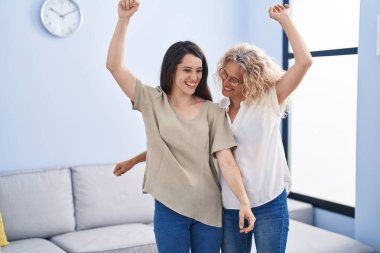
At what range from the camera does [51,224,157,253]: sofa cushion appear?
3.09 meters

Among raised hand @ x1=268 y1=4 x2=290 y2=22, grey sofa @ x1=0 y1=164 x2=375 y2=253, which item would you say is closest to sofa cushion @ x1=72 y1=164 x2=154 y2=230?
grey sofa @ x1=0 y1=164 x2=375 y2=253

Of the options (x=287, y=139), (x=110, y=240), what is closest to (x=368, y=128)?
(x=287, y=139)

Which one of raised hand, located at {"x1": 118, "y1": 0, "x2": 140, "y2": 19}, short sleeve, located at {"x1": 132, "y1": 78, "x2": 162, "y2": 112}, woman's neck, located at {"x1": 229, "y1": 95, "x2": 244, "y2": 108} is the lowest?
woman's neck, located at {"x1": 229, "y1": 95, "x2": 244, "y2": 108}

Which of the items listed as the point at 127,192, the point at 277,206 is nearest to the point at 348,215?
the point at 127,192

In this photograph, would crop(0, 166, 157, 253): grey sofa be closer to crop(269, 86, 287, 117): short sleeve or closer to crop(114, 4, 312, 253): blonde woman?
crop(114, 4, 312, 253): blonde woman

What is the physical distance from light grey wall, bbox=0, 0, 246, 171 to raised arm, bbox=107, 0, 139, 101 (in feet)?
5.75

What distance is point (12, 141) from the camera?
355 cm

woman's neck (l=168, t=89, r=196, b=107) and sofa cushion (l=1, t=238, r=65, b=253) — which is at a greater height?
woman's neck (l=168, t=89, r=196, b=107)

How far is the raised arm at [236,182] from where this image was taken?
191 cm

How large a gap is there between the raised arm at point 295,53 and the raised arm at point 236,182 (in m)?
0.34

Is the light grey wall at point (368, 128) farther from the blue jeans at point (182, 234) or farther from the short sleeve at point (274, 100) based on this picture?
the blue jeans at point (182, 234)

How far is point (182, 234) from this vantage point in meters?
1.97

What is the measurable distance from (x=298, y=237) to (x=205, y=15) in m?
1.93

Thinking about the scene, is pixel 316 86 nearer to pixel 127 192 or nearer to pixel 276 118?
pixel 127 192
